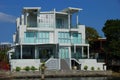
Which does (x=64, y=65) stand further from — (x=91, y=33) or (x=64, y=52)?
(x=91, y=33)

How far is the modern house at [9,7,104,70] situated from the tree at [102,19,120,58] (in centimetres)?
374

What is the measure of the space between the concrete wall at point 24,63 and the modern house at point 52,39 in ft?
6.75

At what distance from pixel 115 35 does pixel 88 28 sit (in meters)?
18.6

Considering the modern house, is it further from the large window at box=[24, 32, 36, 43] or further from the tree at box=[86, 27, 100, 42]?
the tree at box=[86, 27, 100, 42]

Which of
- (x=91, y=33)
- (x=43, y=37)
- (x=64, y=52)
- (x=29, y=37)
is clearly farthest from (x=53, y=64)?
(x=91, y=33)

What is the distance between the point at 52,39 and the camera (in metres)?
72.1

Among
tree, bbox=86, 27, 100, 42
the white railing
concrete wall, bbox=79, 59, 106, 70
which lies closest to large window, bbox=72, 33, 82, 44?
concrete wall, bbox=79, 59, 106, 70

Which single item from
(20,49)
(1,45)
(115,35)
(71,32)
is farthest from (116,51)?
(1,45)

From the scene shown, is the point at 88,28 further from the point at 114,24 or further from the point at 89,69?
the point at 89,69

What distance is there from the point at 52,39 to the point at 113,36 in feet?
35.9

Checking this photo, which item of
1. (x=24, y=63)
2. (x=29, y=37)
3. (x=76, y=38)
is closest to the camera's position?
(x=24, y=63)

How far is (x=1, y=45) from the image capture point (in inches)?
3733

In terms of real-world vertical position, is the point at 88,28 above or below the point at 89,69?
above

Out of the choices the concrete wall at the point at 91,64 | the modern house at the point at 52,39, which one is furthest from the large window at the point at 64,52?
the concrete wall at the point at 91,64
